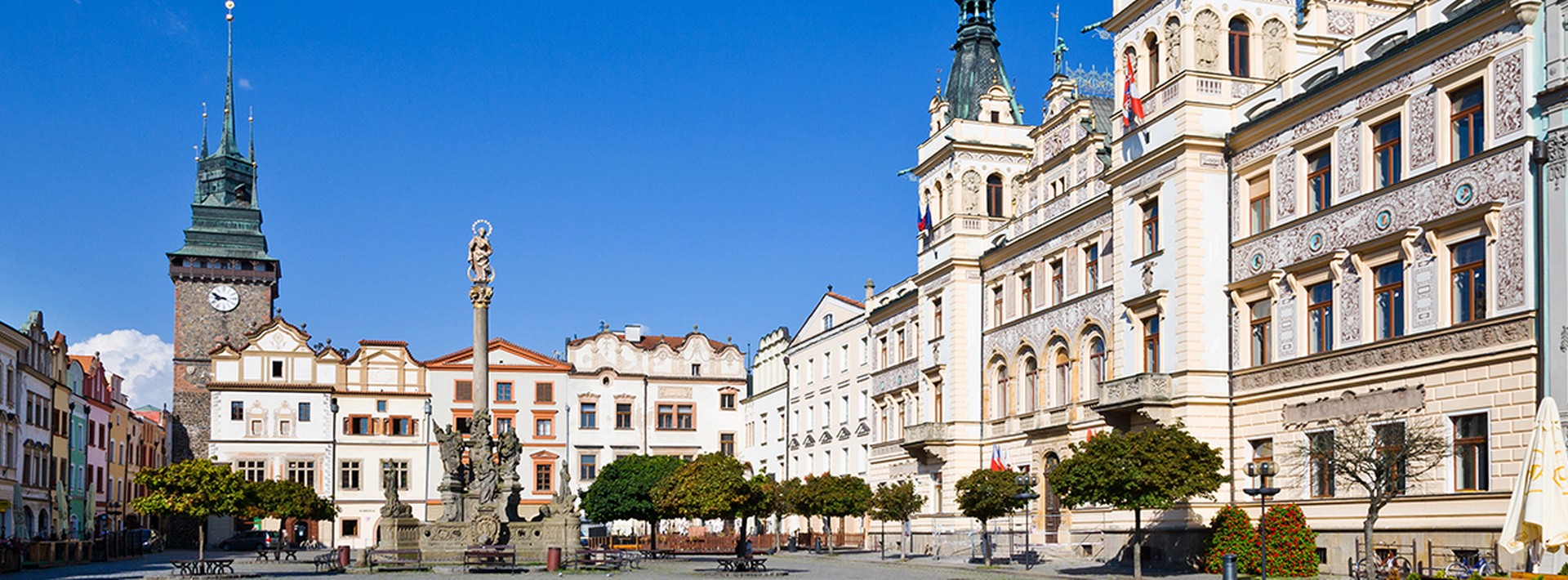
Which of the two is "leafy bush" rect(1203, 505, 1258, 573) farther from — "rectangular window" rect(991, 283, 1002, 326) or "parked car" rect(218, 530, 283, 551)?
"parked car" rect(218, 530, 283, 551)

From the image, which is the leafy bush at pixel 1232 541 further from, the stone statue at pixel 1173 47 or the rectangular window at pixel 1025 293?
the rectangular window at pixel 1025 293

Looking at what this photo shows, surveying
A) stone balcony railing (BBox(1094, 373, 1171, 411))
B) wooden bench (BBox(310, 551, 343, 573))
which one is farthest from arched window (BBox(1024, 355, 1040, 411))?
wooden bench (BBox(310, 551, 343, 573))

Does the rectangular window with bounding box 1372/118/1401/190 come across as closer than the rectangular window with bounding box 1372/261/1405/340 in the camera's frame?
No

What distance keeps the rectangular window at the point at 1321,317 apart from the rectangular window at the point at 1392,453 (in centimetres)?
287

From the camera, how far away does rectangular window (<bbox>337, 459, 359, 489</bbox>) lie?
81438 millimetres

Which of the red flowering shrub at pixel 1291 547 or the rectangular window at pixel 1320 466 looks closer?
the red flowering shrub at pixel 1291 547

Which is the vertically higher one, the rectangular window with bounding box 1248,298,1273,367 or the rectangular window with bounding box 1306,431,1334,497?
the rectangular window with bounding box 1248,298,1273,367

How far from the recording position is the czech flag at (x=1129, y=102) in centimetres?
4147

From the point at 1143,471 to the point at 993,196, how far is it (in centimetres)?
2524

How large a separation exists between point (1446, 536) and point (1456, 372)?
3.12m

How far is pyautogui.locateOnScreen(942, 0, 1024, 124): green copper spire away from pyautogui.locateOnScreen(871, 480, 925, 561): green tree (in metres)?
13.9

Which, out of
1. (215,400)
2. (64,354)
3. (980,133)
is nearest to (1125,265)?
(980,133)

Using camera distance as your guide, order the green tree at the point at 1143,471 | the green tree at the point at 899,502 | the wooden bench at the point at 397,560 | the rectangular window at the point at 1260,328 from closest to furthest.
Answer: the green tree at the point at 1143,471, the rectangular window at the point at 1260,328, the wooden bench at the point at 397,560, the green tree at the point at 899,502

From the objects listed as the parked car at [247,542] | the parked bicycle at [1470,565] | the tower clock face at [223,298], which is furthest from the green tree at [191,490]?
the tower clock face at [223,298]
